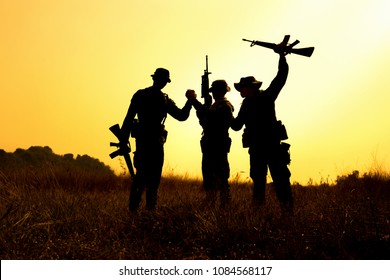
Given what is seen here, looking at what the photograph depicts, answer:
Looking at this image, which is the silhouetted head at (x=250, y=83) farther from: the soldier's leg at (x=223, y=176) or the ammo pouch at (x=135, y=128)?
the ammo pouch at (x=135, y=128)

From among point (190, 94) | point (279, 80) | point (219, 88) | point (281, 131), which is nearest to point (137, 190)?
point (190, 94)

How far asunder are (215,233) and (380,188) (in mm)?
6208

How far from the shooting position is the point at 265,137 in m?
6.21

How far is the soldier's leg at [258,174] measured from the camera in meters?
6.18

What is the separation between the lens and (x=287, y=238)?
15.5 feet

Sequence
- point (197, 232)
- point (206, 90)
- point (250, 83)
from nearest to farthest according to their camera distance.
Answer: point (197, 232)
point (250, 83)
point (206, 90)

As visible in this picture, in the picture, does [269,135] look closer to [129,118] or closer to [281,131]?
[281,131]

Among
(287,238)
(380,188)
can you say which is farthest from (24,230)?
(380,188)

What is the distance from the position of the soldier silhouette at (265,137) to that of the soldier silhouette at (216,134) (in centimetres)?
42

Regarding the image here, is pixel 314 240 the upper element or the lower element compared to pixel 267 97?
lower

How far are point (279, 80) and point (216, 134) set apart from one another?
128 cm

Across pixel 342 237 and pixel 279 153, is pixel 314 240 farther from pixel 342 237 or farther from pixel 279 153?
pixel 279 153
